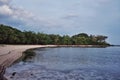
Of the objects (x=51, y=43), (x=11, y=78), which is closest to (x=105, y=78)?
(x=11, y=78)

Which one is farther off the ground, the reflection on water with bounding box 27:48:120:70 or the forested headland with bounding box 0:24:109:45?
the forested headland with bounding box 0:24:109:45

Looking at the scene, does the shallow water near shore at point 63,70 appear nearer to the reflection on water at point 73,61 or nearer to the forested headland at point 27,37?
the reflection on water at point 73,61

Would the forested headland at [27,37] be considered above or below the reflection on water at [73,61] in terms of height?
above

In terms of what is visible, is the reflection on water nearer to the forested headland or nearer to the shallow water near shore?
the shallow water near shore

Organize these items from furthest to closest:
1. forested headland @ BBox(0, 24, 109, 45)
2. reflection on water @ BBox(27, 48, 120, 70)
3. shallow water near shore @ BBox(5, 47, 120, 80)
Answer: forested headland @ BBox(0, 24, 109, 45)
reflection on water @ BBox(27, 48, 120, 70)
shallow water near shore @ BBox(5, 47, 120, 80)

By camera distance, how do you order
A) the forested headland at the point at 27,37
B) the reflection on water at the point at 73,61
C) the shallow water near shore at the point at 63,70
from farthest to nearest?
the forested headland at the point at 27,37
the reflection on water at the point at 73,61
the shallow water near shore at the point at 63,70

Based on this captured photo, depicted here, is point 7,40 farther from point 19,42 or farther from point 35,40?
point 35,40

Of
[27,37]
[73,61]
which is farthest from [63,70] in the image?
[27,37]

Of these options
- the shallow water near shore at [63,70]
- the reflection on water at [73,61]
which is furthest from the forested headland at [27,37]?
the shallow water near shore at [63,70]

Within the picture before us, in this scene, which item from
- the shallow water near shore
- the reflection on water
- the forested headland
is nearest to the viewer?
the shallow water near shore

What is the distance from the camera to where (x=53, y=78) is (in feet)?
78.8

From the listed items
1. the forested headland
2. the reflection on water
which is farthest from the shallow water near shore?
the forested headland

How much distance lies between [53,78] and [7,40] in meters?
116

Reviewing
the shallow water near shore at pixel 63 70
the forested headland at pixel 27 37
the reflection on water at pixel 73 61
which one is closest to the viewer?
the shallow water near shore at pixel 63 70
